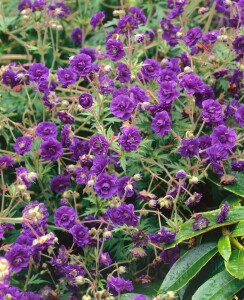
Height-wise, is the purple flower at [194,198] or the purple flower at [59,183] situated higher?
the purple flower at [194,198]

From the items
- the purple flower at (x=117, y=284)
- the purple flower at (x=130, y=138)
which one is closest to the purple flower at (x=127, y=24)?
the purple flower at (x=130, y=138)

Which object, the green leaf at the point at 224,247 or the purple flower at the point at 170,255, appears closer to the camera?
the green leaf at the point at 224,247

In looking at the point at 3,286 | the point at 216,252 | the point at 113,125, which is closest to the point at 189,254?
the point at 216,252

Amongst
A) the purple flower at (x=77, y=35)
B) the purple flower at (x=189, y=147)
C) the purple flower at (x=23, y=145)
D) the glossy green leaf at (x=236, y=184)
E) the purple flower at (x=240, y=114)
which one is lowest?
the glossy green leaf at (x=236, y=184)

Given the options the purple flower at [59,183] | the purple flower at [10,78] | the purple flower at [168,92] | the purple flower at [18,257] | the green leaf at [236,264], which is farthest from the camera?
the purple flower at [10,78]

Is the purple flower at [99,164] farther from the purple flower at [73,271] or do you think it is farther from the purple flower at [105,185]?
the purple flower at [73,271]

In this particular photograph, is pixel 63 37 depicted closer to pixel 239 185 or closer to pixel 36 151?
pixel 36 151

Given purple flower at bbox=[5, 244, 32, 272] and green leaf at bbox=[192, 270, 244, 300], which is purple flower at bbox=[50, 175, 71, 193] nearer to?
purple flower at bbox=[5, 244, 32, 272]
